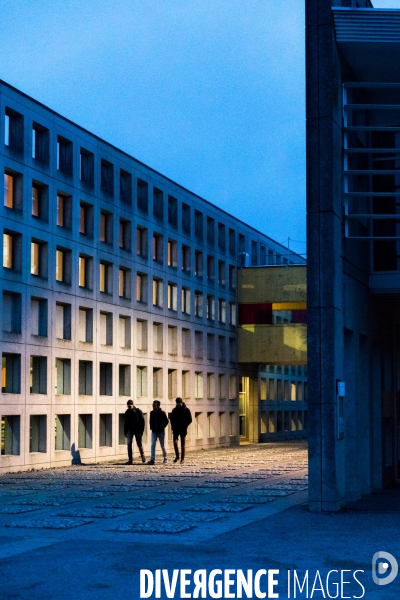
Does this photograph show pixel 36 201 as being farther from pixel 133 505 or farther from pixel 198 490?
pixel 133 505

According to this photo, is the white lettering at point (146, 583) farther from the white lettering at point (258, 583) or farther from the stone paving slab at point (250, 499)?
the stone paving slab at point (250, 499)

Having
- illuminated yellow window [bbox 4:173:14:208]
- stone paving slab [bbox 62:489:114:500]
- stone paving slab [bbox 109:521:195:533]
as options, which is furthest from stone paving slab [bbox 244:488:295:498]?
illuminated yellow window [bbox 4:173:14:208]

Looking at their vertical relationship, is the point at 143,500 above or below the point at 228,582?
below

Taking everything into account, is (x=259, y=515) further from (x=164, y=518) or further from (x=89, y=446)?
(x=89, y=446)

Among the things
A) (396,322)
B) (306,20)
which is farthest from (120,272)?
(306,20)

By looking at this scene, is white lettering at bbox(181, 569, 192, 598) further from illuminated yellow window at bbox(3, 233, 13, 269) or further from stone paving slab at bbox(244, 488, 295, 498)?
illuminated yellow window at bbox(3, 233, 13, 269)

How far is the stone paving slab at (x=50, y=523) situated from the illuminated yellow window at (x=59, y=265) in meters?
20.1

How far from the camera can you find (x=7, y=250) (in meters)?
32.5

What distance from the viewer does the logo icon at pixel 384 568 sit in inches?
410

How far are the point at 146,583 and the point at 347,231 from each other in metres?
9.99

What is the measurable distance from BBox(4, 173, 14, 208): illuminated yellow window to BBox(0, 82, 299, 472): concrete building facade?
0.14 ft

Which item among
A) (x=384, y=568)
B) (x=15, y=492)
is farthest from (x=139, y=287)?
(x=384, y=568)

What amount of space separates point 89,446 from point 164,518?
20.4 meters

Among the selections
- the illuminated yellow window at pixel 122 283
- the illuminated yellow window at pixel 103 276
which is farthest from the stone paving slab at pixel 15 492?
the illuminated yellow window at pixel 122 283
